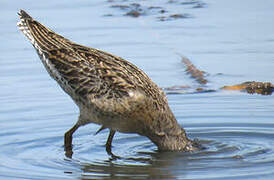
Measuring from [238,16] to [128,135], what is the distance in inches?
182

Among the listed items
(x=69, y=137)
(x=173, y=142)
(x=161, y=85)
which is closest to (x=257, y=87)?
(x=161, y=85)

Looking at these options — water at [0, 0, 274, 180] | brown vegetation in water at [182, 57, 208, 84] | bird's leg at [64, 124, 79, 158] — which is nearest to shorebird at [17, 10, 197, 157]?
bird's leg at [64, 124, 79, 158]

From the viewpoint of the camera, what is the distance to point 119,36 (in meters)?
13.5

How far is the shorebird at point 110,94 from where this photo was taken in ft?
30.8

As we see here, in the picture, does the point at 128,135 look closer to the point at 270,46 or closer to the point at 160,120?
the point at 160,120

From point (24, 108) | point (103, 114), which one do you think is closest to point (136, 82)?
point (103, 114)

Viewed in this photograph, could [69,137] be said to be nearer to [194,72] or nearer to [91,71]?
[91,71]

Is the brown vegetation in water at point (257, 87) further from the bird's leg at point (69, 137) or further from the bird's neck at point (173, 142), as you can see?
the bird's leg at point (69, 137)

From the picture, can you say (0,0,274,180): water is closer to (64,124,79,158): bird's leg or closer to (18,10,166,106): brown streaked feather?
(64,124,79,158): bird's leg

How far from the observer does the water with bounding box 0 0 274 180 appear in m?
9.01

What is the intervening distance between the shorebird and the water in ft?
0.79

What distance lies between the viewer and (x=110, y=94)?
9.38 metres

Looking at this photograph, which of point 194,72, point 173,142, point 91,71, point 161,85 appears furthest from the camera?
point 194,72

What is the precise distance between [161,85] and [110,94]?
7.12ft
